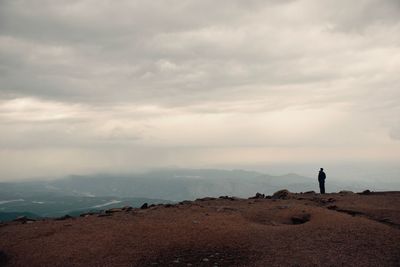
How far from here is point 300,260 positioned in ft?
69.2

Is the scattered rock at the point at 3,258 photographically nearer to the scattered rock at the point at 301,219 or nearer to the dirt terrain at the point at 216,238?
the dirt terrain at the point at 216,238

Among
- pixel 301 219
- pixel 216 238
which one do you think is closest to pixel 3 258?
pixel 216 238

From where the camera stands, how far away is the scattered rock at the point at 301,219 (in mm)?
29344

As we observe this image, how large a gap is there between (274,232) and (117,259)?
10.5 meters

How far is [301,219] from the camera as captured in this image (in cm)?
2959

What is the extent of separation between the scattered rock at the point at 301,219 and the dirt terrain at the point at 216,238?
0.06 meters

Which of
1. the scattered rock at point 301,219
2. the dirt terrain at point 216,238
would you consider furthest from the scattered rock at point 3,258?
the scattered rock at point 301,219

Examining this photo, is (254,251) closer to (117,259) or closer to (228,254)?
Result: (228,254)

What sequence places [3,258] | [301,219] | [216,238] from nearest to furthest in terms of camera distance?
[3,258] → [216,238] → [301,219]

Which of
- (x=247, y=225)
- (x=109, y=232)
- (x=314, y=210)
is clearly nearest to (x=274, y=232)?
(x=247, y=225)

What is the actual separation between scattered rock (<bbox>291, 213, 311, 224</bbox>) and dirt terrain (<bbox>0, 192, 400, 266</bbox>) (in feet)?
0.20

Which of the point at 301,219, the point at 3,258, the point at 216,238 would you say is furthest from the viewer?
the point at 301,219

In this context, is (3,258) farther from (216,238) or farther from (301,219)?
(301,219)

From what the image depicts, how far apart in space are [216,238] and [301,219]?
8121 millimetres
